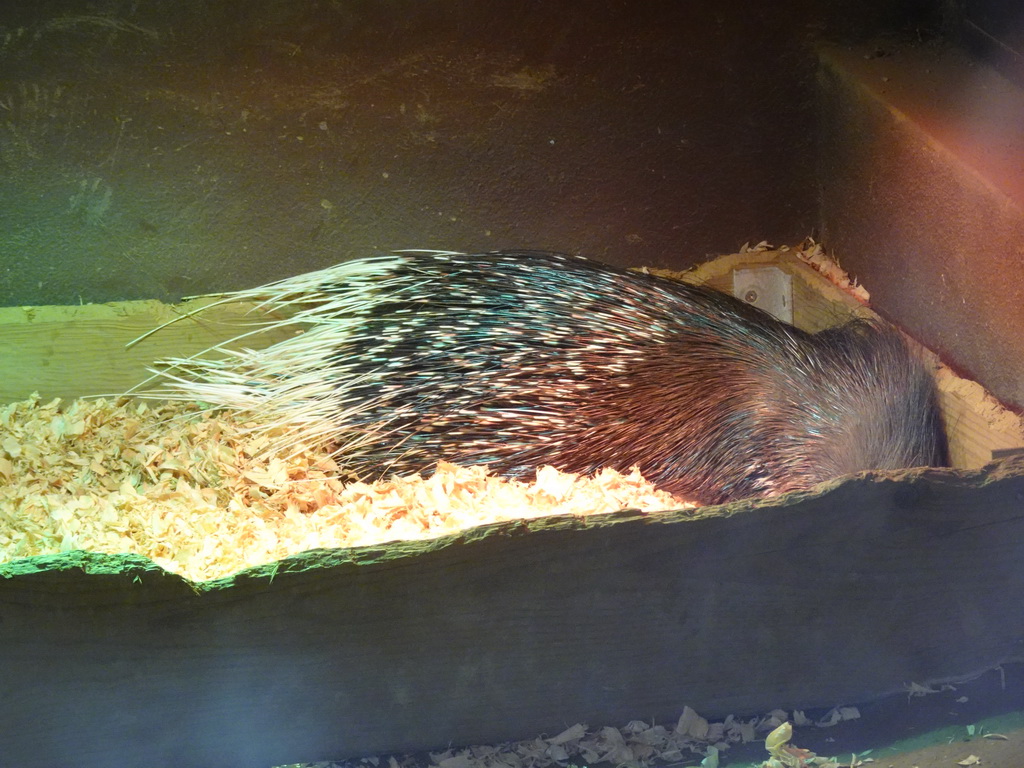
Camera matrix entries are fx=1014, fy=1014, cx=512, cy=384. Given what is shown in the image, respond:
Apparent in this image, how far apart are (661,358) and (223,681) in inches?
69.5

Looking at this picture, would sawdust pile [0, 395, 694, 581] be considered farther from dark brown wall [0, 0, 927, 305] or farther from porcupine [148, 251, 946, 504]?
dark brown wall [0, 0, 927, 305]

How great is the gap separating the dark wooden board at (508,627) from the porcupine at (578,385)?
33.3 inches

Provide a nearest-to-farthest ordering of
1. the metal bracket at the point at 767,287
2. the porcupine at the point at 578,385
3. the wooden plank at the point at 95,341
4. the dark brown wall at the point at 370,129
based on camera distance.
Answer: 1. the porcupine at the point at 578,385
2. the dark brown wall at the point at 370,129
3. the wooden plank at the point at 95,341
4. the metal bracket at the point at 767,287

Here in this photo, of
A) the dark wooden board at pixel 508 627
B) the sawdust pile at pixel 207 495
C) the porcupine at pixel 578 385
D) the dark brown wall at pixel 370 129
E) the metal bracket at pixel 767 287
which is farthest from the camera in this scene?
the metal bracket at pixel 767 287

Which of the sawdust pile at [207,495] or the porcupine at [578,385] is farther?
the porcupine at [578,385]

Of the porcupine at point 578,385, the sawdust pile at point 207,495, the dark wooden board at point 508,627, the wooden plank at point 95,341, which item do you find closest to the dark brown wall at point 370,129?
the wooden plank at point 95,341

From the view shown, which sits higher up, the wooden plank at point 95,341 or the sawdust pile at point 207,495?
the wooden plank at point 95,341

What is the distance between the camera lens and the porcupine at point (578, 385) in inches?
127

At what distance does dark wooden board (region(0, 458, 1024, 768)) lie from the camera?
2121 millimetres

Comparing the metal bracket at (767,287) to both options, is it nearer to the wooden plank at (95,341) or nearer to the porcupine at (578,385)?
the porcupine at (578,385)

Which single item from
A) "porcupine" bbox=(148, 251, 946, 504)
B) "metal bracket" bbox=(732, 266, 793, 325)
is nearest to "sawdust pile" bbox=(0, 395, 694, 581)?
"porcupine" bbox=(148, 251, 946, 504)

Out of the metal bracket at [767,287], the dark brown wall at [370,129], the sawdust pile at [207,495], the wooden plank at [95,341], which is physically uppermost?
the dark brown wall at [370,129]

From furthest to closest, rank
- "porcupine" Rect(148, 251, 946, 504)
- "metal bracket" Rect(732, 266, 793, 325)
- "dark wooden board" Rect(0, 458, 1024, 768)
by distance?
"metal bracket" Rect(732, 266, 793, 325) → "porcupine" Rect(148, 251, 946, 504) → "dark wooden board" Rect(0, 458, 1024, 768)

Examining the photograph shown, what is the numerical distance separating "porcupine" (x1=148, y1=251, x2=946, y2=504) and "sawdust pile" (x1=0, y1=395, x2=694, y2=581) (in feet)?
0.40
